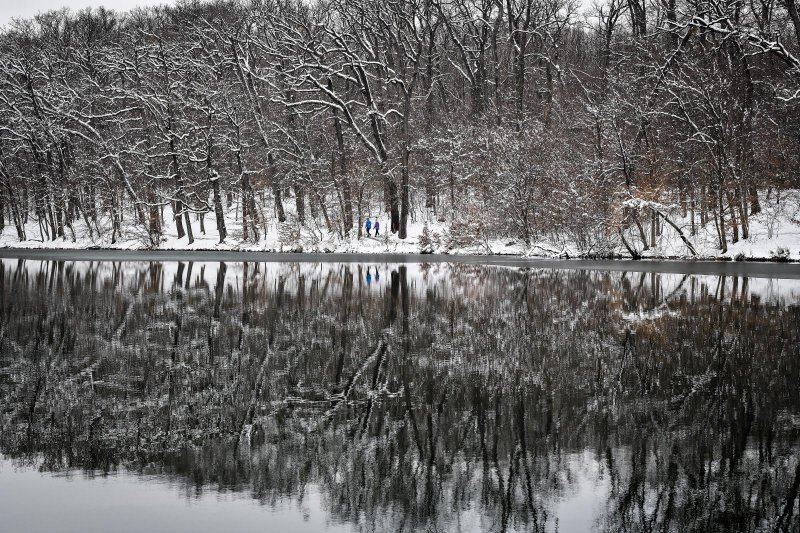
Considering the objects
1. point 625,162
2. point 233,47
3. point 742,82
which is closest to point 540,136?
point 625,162

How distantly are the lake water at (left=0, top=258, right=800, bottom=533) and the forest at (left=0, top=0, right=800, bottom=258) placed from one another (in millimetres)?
22314

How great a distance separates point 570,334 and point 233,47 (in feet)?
155

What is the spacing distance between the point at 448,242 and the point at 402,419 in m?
38.4

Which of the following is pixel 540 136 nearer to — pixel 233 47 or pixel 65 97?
pixel 233 47

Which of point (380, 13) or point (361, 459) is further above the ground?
point (380, 13)

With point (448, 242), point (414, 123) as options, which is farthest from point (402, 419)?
point (414, 123)

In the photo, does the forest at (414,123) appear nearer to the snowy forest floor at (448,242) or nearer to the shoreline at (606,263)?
the snowy forest floor at (448,242)

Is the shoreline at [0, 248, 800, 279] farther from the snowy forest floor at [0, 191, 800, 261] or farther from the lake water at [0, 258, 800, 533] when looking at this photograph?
the lake water at [0, 258, 800, 533]

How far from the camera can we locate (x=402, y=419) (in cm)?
867

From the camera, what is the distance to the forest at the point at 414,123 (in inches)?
1524

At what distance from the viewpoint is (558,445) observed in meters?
7.71

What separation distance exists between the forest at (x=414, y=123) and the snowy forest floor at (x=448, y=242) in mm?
375

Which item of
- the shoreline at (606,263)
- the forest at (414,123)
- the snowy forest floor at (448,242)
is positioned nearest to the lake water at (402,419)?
the shoreline at (606,263)

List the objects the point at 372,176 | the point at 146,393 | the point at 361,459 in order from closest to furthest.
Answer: the point at 361,459 < the point at 146,393 < the point at 372,176
